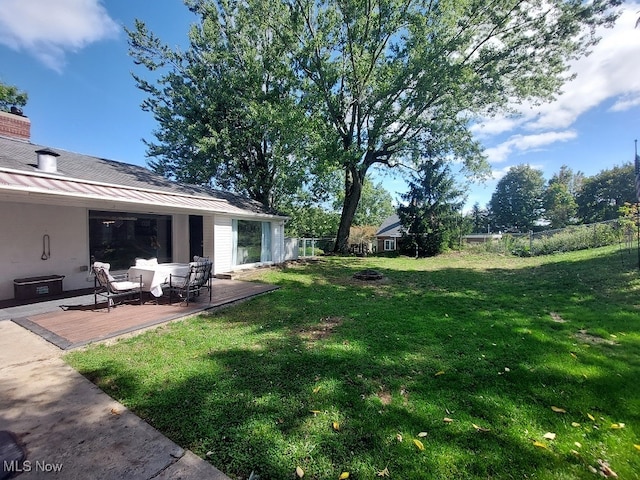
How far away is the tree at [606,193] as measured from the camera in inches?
1781

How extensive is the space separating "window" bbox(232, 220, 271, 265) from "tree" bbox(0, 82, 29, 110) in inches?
844

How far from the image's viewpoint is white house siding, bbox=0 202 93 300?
7.49 metres

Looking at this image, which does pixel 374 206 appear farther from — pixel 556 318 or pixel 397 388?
pixel 397 388

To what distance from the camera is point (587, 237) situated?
54.3 ft

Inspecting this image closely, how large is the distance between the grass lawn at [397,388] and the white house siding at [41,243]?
567cm

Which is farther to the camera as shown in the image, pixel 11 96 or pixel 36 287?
pixel 11 96

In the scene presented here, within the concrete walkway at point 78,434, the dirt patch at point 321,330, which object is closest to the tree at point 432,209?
the dirt patch at point 321,330

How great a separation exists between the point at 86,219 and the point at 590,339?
516 inches

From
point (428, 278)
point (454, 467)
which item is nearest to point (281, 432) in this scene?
point (454, 467)

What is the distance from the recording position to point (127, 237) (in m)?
10.4

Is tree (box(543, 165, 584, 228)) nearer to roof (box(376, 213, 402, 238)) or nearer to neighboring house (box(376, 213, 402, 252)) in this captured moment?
roof (box(376, 213, 402, 238))

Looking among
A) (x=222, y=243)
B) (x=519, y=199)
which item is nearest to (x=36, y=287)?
(x=222, y=243)

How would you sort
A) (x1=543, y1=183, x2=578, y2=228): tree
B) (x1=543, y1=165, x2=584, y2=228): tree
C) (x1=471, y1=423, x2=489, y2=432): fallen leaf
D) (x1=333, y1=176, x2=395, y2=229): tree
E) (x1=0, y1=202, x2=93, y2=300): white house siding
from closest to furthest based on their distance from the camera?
(x1=471, y1=423, x2=489, y2=432): fallen leaf
(x1=0, y1=202, x2=93, y2=300): white house siding
(x1=333, y1=176, x2=395, y2=229): tree
(x1=543, y1=183, x2=578, y2=228): tree
(x1=543, y1=165, x2=584, y2=228): tree

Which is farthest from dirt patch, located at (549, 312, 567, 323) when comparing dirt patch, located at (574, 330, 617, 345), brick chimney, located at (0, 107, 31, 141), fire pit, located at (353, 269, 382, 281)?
brick chimney, located at (0, 107, 31, 141)
